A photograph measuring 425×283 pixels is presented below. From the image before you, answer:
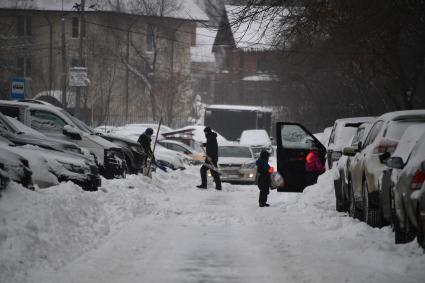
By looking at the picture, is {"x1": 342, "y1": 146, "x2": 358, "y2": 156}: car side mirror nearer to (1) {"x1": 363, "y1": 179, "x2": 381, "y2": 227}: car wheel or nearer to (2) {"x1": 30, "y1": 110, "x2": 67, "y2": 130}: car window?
(1) {"x1": 363, "y1": 179, "x2": 381, "y2": 227}: car wheel

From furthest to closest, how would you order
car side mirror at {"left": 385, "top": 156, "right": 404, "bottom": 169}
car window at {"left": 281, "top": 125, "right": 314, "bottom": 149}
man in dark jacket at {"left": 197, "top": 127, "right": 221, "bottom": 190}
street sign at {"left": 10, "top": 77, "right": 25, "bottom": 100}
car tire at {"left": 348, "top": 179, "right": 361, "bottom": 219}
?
1. street sign at {"left": 10, "top": 77, "right": 25, "bottom": 100}
2. man in dark jacket at {"left": 197, "top": 127, "right": 221, "bottom": 190}
3. car window at {"left": 281, "top": 125, "right": 314, "bottom": 149}
4. car tire at {"left": 348, "top": 179, "right": 361, "bottom": 219}
5. car side mirror at {"left": 385, "top": 156, "right": 404, "bottom": 169}

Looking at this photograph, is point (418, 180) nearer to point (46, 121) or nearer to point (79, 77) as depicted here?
point (46, 121)

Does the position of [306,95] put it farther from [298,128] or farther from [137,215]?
[137,215]

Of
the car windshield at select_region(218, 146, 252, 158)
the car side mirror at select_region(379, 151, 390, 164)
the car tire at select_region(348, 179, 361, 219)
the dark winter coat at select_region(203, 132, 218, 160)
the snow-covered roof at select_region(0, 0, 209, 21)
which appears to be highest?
the snow-covered roof at select_region(0, 0, 209, 21)

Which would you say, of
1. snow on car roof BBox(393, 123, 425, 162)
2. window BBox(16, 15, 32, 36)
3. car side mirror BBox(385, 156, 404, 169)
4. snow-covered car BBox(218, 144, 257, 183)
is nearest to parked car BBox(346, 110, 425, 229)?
snow on car roof BBox(393, 123, 425, 162)

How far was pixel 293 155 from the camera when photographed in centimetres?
2016

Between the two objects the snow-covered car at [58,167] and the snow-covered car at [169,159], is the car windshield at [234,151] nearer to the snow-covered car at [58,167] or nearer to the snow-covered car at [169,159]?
the snow-covered car at [169,159]

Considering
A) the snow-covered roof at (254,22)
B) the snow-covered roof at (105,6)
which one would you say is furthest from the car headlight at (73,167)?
the snow-covered roof at (105,6)

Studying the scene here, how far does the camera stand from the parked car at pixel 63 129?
20.6 metres

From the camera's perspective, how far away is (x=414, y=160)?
1038 cm

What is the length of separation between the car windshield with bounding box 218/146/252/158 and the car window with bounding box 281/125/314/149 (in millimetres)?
10389

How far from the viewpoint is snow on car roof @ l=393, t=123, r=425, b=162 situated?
11.4 metres

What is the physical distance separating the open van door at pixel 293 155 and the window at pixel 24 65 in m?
53.2

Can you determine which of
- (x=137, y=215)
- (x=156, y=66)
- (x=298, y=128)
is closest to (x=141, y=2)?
(x=156, y=66)
